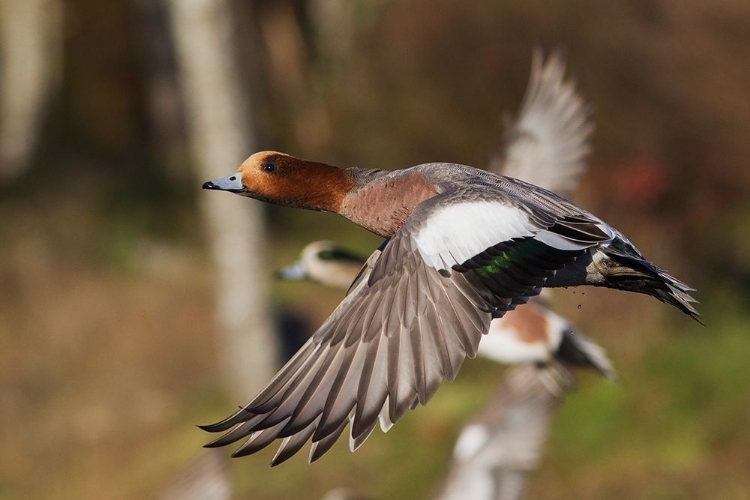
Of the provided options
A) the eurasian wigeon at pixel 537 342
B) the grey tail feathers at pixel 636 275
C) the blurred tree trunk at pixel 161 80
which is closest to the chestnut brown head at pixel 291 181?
the grey tail feathers at pixel 636 275

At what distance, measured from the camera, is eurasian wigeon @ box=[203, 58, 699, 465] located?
3623 mm

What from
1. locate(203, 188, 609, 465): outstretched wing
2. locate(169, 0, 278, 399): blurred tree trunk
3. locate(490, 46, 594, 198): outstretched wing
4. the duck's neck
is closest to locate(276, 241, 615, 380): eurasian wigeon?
locate(490, 46, 594, 198): outstretched wing

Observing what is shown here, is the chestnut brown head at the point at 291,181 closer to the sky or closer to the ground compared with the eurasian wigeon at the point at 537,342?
closer to the sky

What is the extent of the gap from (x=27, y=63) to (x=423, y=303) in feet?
38.4

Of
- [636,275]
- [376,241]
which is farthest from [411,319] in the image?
[376,241]

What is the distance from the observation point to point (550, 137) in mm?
6406

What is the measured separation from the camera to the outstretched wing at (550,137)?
6293 mm

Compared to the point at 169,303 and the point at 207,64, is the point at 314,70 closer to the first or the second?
the point at 169,303

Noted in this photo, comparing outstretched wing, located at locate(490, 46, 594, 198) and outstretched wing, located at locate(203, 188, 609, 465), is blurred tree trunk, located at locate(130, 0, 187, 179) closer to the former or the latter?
outstretched wing, located at locate(490, 46, 594, 198)

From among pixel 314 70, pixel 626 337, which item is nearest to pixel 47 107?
pixel 314 70

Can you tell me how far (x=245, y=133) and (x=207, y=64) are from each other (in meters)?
0.59

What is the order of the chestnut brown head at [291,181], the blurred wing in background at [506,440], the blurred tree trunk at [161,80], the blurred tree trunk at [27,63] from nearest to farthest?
the chestnut brown head at [291,181]
the blurred wing in background at [506,440]
the blurred tree trunk at [161,80]
the blurred tree trunk at [27,63]

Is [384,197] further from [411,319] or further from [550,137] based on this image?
[550,137]

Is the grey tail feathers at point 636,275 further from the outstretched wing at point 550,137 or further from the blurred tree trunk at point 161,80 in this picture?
the blurred tree trunk at point 161,80
